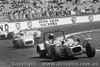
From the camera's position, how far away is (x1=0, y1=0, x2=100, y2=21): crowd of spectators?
3102 cm

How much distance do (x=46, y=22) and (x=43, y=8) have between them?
2.73 meters

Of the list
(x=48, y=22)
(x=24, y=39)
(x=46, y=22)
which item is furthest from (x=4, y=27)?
(x=24, y=39)

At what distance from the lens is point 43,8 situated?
33.8 m

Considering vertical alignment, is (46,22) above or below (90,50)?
below

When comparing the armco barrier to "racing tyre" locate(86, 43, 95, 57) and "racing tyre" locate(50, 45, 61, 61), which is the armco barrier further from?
"racing tyre" locate(86, 43, 95, 57)

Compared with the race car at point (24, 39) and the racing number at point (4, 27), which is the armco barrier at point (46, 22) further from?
the race car at point (24, 39)

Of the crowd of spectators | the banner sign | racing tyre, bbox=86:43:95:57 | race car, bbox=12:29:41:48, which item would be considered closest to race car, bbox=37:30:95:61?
racing tyre, bbox=86:43:95:57

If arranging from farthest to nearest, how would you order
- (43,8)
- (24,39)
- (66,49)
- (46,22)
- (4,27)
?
(43,8)
(46,22)
(4,27)
(24,39)
(66,49)

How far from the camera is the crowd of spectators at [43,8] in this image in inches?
1221

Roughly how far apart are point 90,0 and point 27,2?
937cm

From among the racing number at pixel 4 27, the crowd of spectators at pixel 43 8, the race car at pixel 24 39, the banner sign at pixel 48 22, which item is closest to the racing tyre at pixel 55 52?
the race car at pixel 24 39

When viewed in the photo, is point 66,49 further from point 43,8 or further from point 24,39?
point 43,8

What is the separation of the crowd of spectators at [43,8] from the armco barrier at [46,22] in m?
0.82

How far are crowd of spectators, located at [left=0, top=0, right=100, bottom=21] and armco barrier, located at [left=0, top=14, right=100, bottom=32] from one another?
32.2 inches
